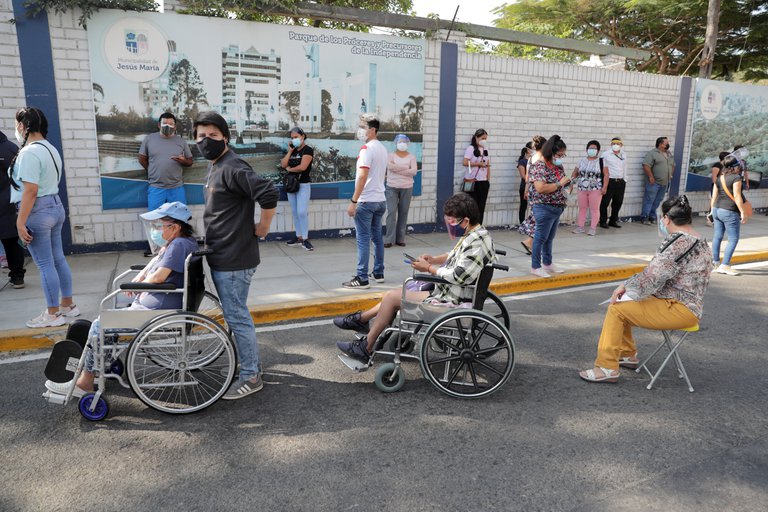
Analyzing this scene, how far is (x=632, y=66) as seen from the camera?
2230 cm

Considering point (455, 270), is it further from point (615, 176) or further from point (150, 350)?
point (615, 176)

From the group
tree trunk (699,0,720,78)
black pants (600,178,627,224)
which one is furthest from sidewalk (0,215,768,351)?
tree trunk (699,0,720,78)

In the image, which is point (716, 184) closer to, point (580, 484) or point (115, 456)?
point (580, 484)

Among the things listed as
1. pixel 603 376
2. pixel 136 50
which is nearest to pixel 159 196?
pixel 136 50

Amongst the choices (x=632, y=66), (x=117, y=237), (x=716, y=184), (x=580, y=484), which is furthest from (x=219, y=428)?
(x=632, y=66)

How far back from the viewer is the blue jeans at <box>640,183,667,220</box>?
483 inches

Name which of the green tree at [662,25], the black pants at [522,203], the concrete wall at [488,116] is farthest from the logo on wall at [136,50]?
the green tree at [662,25]

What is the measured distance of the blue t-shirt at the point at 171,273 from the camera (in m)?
3.83

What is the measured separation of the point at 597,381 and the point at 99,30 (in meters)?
7.44

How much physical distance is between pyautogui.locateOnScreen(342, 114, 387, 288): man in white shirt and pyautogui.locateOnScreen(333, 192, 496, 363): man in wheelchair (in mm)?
2057

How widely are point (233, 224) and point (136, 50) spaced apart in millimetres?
5271

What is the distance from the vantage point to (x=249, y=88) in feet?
28.2

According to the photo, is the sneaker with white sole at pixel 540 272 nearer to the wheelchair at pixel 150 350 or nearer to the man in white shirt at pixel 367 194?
the man in white shirt at pixel 367 194

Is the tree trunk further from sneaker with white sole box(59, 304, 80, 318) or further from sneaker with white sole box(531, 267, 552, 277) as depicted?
sneaker with white sole box(59, 304, 80, 318)
